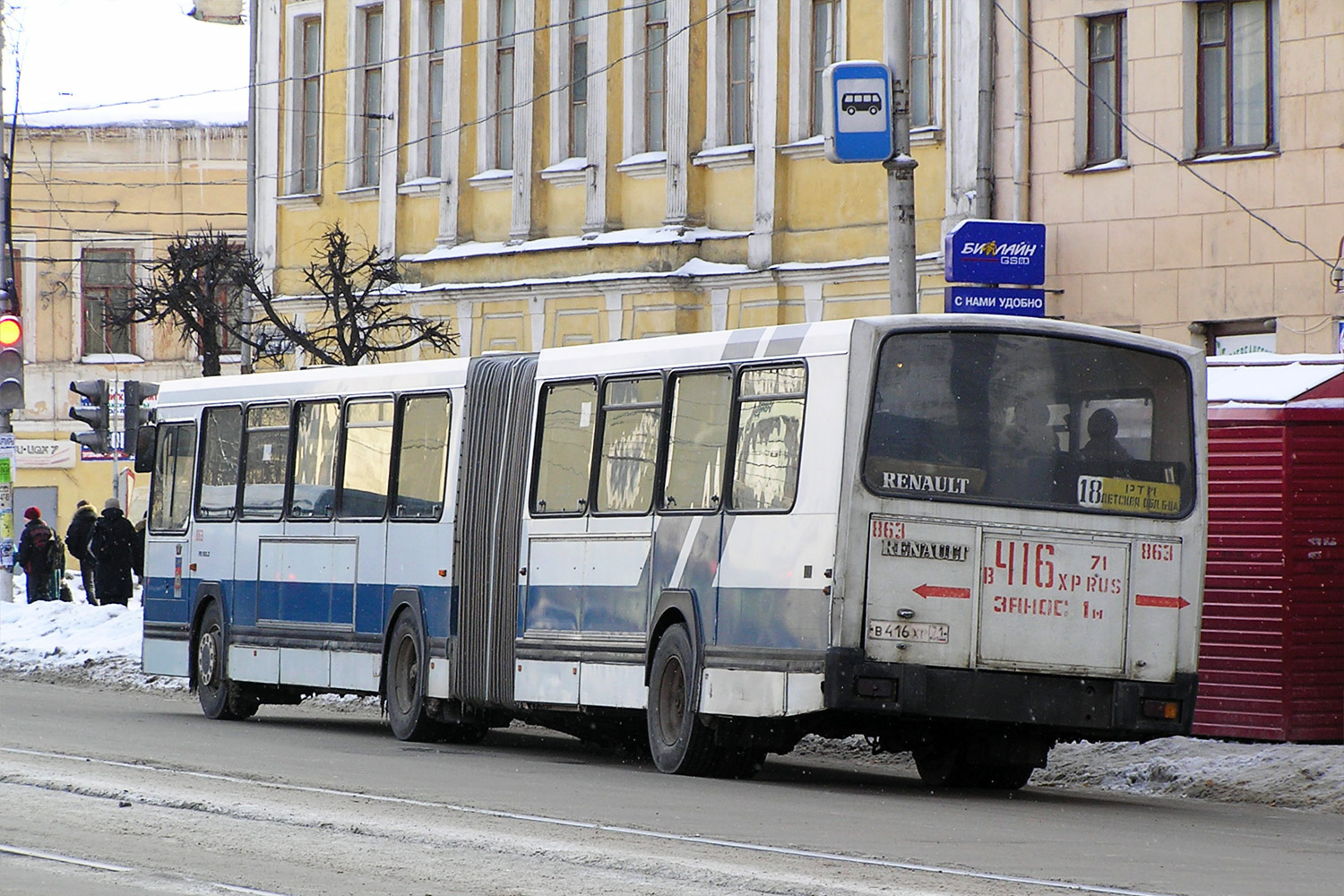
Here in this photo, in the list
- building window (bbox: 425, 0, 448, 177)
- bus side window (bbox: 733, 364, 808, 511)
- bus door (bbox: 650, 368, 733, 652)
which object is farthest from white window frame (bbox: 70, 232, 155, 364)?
bus side window (bbox: 733, 364, 808, 511)

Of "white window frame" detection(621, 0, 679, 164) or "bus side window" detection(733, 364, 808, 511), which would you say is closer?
"bus side window" detection(733, 364, 808, 511)

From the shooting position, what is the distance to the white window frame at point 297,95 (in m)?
36.1

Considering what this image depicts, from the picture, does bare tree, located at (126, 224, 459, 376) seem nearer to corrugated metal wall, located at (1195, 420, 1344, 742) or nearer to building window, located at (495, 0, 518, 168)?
building window, located at (495, 0, 518, 168)

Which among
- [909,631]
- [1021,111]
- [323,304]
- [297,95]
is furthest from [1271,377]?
[297,95]

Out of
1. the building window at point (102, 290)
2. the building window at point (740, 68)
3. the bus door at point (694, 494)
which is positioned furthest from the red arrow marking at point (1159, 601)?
the building window at point (102, 290)

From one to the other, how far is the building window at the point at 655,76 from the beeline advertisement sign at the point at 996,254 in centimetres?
1079

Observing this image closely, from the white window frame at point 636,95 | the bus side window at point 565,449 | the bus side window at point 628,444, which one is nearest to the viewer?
the bus side window at point 628,444

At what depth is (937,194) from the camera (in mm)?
27484

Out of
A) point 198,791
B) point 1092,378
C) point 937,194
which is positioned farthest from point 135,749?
point 937,194

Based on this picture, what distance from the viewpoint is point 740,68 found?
29984 millimetres

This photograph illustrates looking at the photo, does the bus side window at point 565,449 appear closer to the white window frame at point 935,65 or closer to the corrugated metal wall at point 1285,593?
the corrugated metal wall at point 1285,593

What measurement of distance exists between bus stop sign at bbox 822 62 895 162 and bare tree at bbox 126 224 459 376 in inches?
446

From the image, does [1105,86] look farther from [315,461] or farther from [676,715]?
[676,715]

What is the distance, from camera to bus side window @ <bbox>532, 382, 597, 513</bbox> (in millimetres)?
17266
